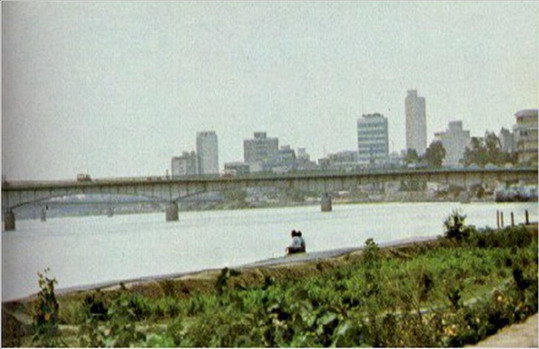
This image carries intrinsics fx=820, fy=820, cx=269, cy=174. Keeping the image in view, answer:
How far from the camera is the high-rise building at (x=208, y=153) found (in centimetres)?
529

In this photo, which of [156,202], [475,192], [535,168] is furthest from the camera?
[156,202]

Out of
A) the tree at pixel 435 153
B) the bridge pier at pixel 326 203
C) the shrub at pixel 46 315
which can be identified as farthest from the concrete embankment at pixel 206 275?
the tree at pixel 435 153

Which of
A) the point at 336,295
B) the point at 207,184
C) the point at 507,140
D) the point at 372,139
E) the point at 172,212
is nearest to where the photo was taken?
the point at 336,295

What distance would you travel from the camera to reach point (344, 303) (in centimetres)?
455

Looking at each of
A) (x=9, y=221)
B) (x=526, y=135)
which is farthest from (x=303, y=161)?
(x=9, y=221)

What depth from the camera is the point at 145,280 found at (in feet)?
17.3

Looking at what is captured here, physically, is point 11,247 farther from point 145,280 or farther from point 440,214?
point 440,214

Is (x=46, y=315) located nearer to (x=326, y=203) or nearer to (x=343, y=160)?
(x=326, y=203)

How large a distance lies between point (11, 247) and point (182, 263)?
112 cm

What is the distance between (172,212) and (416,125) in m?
1.82

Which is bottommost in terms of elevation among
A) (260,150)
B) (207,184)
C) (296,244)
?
(296,244)

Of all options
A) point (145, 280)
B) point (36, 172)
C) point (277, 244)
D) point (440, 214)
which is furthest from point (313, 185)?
point (36, 172)

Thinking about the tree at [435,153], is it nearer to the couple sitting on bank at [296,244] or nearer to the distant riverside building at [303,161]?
the distant riverside building at [303,161]

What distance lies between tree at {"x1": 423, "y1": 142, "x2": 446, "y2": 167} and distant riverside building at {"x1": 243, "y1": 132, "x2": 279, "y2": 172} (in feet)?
3.15
